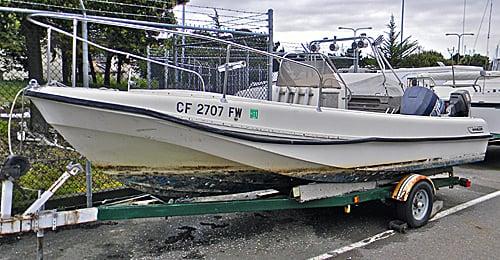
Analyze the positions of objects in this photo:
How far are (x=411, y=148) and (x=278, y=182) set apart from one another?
1484 millimetres

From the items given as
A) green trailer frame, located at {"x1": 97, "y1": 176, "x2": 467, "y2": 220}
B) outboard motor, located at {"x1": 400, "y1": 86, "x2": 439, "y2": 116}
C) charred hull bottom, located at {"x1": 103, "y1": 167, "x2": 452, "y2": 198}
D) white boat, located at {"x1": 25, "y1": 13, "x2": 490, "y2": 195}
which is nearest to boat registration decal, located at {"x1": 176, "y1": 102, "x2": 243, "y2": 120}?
white boat, located at {"x1": 25, "y1": 13, "x2": 490, "y2": 195}

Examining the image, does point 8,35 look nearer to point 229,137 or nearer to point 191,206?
point 191,206

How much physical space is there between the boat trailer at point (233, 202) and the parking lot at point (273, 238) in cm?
30

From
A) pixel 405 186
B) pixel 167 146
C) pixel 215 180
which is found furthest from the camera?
pixel 405 186

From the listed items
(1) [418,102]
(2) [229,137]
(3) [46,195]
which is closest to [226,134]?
(2) [229,137]

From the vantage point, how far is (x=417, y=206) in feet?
17.0

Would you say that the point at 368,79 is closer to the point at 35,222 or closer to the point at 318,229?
the point at 318,229

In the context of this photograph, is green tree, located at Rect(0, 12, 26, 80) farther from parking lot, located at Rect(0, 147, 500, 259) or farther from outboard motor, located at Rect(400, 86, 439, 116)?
outboard motor, located at Rect(400, 86, 439, 116)

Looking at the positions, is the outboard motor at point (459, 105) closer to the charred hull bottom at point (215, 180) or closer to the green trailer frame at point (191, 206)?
the green trailer frame at point (191, 206)

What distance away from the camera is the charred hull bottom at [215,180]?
13.0 feet

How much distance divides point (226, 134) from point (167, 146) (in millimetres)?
469

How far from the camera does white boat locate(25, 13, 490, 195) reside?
11.5 feet

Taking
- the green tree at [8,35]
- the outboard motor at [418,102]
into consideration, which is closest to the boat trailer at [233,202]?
the outboard motor at [418,102]

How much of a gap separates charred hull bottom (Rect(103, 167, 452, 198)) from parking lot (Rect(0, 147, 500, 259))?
1.74 ft
